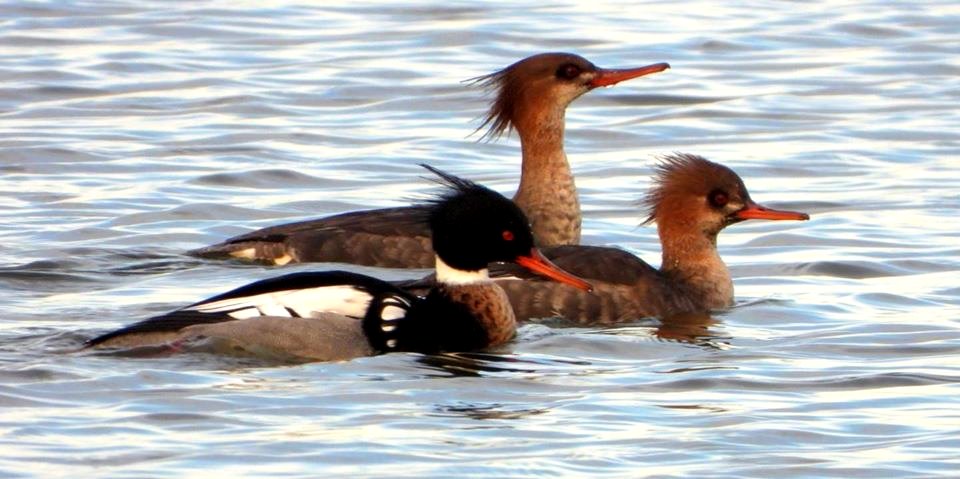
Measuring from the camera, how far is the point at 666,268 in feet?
38.8

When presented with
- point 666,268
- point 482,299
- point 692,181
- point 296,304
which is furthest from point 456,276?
point 692,181

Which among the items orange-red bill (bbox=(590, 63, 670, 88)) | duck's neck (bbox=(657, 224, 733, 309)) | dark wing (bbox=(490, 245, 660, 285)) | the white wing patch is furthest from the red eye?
the white wing patch

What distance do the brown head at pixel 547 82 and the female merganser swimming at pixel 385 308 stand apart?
112 inches

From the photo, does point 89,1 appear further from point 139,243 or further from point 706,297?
point 706,297

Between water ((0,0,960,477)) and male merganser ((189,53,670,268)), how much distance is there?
13.8 inches

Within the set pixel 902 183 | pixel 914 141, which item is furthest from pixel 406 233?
pixel 914 141

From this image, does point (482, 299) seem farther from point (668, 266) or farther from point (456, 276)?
point (668, 266)

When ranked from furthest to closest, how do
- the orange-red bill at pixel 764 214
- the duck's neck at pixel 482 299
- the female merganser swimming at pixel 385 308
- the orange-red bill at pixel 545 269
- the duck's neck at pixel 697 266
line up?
the orange-red bill at pixel 764 214 → the duck's neck at pixel 697 266 → the orange-red bill at pixel 545 269 → the duck's neck at pixel 482 299 → the female merganser swimming at pixel 385 308

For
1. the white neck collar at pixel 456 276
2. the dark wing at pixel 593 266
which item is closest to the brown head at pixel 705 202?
the dark wing at pixel 593 266

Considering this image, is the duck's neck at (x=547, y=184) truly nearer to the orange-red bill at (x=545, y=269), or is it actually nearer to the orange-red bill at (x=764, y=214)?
the orange-red bill at (x=764, y=214)

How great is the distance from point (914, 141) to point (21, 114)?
23.4 ft

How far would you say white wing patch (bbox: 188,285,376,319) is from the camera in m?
9.86

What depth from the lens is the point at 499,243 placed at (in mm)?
10453

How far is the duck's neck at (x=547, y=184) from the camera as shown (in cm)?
1298
